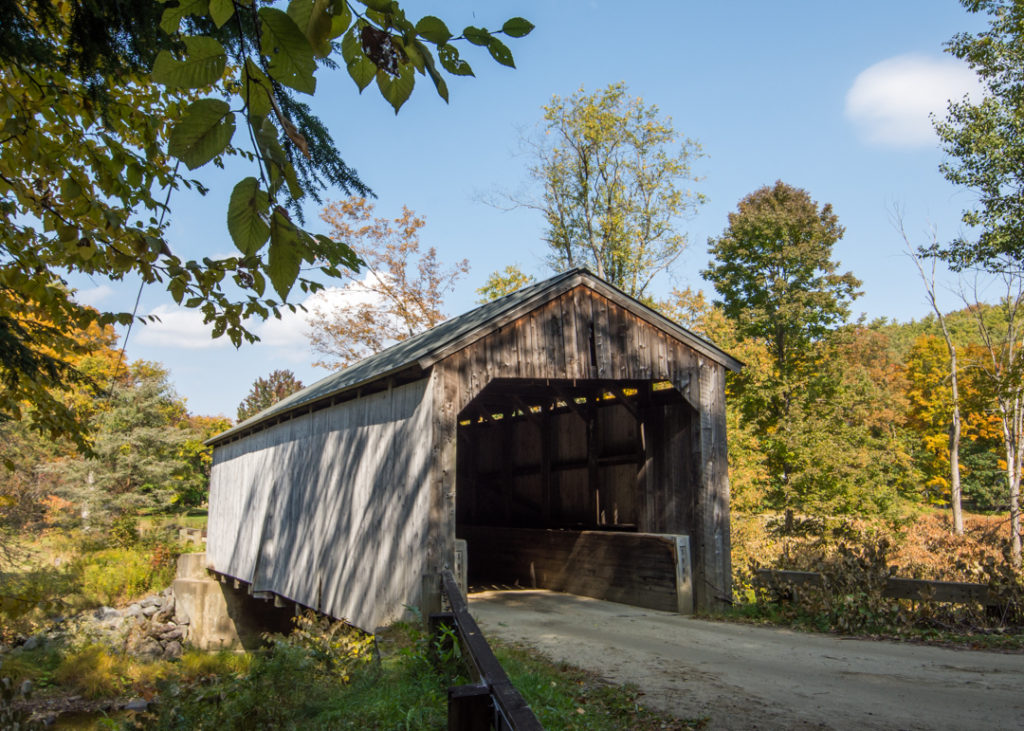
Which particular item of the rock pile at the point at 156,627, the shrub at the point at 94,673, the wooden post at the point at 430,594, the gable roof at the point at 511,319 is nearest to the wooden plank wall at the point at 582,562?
the gable roof at the point at 511,319

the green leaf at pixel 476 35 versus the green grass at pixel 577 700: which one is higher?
the green leaf at pixel 476 35

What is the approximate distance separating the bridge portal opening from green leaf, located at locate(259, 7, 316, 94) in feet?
30.9

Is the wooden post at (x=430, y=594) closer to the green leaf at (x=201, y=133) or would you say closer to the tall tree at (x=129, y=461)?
the green leaf at (x=201, y=133)

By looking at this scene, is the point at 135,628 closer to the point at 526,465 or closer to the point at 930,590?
the point at 526,465

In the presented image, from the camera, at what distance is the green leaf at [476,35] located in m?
1.50

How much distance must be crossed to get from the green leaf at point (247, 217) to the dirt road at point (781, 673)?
4.32 metres

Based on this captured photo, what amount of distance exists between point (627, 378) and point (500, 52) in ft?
27.9

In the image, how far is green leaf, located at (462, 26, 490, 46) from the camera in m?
1.50

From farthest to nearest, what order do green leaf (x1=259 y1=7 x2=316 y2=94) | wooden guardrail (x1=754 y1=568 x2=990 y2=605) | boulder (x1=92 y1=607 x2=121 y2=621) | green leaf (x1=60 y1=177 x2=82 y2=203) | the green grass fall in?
boulder (x1=92 y1=607 x2=121 y2=621)
wooden guardrail (x1=754 y1=568 x2=990 y2=605)
the green grass
green leaf (x1=60 y1=177 x2=82 y2=203)
green leaf (x1=259 y1=7 x2=316 y2=94)

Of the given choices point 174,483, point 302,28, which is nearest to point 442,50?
point 302,28

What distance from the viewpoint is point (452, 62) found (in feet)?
5.34

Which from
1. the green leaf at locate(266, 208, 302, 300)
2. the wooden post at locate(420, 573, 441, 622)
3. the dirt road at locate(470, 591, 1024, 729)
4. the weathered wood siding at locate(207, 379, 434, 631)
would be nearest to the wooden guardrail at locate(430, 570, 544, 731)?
the green leaf at locate(266, 208, 302, 300)

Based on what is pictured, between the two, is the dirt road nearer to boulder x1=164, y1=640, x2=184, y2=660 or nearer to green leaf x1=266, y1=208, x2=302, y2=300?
green leaf x1=266, y1=208, x2=302, y2=300

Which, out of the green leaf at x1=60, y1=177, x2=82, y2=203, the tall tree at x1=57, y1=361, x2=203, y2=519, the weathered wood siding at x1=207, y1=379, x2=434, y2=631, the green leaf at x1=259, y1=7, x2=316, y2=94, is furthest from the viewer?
the tall tree at x1=57, y1=361, x2=203, y2=519
